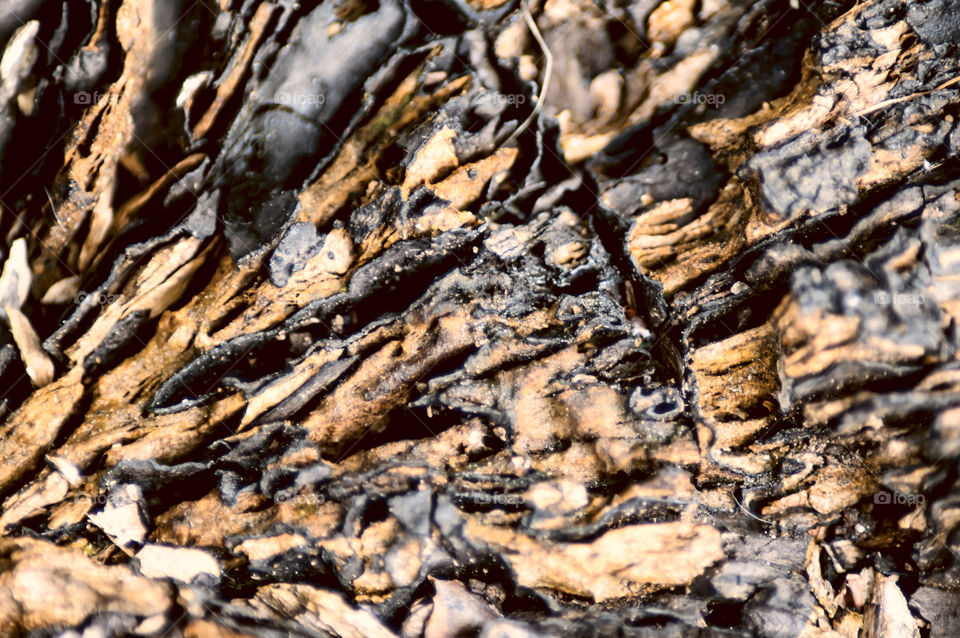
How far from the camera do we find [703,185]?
6.49 ft

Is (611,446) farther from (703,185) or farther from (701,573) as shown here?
(703,185)

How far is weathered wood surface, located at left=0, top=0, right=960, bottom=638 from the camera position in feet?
5.88

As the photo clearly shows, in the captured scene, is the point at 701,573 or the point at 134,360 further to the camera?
the point at 134,360

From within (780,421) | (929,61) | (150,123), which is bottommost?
(780,421)

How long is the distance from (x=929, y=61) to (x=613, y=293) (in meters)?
1.22

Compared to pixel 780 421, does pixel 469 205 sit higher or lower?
higher

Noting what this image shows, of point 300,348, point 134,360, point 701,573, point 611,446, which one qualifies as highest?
point 134,360

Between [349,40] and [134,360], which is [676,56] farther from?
[134,360]

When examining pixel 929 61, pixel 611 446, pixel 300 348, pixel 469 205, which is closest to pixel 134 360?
pixel 300 348

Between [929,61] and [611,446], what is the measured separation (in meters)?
1.60

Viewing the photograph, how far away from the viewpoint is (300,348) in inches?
80.7

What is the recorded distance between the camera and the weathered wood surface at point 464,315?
179 cm

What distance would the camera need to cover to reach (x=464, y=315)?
6.45 ft

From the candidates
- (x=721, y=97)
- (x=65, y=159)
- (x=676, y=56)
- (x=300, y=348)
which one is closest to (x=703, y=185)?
(x=721, y=97)
